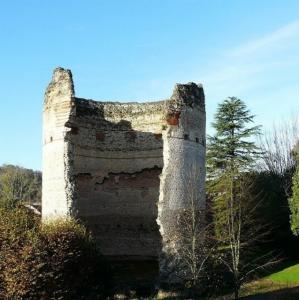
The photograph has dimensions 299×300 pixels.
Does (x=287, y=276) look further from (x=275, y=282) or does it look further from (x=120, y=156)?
(x=120, y=156)

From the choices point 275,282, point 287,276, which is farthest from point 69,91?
point 287,276

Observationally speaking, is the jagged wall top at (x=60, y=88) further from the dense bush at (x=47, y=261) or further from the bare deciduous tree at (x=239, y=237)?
the bare deciduous tree at (x=239, y=237)

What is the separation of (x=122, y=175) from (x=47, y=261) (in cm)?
926

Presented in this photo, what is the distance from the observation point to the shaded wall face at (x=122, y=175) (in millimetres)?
25641

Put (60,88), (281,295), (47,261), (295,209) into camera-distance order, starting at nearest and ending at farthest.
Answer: (47,261)
(281,295)
(60,88)
(295,209)

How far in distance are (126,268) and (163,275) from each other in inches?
189

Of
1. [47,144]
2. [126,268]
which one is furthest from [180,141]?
[126,268]

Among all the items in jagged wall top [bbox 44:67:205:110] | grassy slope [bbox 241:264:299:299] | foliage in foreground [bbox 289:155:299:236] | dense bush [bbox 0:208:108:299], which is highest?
jagged wall top [bbox 44:67:205:110]

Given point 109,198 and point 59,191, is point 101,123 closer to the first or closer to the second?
point 109,198

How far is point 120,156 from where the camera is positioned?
26.5 metres

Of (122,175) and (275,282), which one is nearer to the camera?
(122,175)

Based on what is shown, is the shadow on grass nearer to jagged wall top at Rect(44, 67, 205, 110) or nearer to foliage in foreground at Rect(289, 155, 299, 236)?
foliage in foreground at Rect(289, 155, 299, 236)

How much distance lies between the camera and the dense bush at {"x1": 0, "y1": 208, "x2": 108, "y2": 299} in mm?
16922

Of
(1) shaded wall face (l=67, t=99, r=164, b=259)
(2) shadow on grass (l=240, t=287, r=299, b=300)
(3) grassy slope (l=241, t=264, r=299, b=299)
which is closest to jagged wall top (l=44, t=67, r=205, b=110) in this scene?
(1) shaded wall face (l=67, t=99, r=164, b=259)
